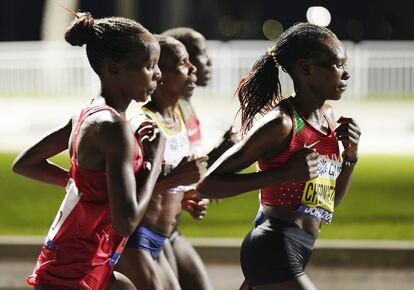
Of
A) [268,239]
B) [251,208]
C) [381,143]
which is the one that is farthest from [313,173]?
[381,143]

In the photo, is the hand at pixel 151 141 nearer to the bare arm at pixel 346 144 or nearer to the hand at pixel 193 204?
the bare arm at pixel 346 144

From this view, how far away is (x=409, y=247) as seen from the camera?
9.34 m

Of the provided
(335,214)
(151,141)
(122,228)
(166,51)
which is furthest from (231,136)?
(335,214)

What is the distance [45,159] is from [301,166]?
1319 mm

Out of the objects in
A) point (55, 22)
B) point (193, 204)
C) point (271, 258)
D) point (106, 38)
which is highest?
point (106, 38)

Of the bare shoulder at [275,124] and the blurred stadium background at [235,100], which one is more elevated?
the bare shoulder at [275,124]

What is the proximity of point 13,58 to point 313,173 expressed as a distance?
2309 centimetres

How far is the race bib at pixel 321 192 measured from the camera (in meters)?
4.97

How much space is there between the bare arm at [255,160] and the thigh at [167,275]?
1153 millimetres

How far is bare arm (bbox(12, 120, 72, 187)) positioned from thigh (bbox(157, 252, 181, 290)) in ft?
2.92

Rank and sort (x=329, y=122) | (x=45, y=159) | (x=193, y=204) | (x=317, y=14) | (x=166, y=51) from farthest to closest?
1. (x=317, y=14)
2. (x=166, y=51)
3. (x=193, y=204)
4. (x=45, y=159)
5. (x=329, y=122)

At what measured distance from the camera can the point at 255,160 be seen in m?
4.83

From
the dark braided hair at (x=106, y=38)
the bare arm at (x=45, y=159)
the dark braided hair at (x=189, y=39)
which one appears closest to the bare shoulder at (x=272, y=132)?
the dark braided hair at (x=106, y=38)

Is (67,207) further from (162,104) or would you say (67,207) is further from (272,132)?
(162,104)
